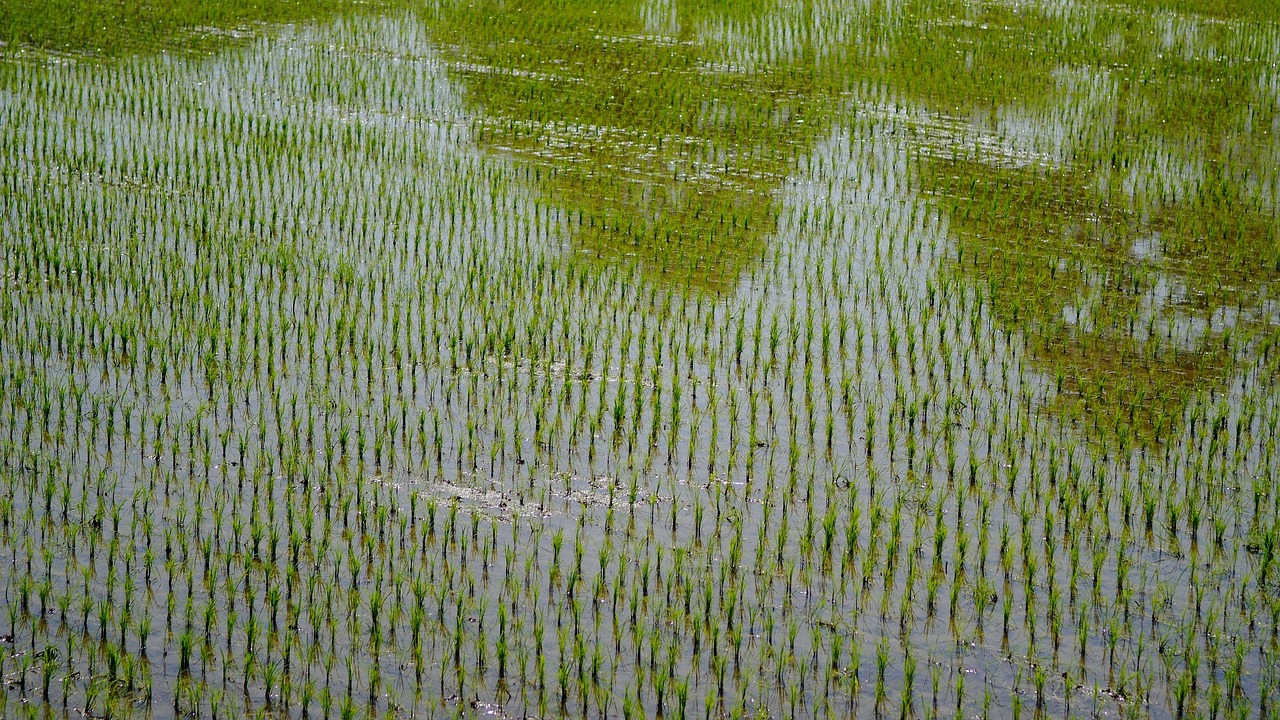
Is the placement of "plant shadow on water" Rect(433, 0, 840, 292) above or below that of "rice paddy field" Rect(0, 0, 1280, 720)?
above

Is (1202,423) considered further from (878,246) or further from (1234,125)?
(1234,125)

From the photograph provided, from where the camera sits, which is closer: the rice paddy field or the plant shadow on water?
the rice paddy field

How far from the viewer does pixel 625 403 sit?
5457 mm

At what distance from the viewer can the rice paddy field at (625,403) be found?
3730mm

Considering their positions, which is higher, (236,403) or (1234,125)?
(1234,125)

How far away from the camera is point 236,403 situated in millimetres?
5223

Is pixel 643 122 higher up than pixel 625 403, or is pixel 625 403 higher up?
pixel 643 122

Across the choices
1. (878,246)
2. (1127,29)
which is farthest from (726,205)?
(1127,29)

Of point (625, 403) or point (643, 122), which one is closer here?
point (625, 403)

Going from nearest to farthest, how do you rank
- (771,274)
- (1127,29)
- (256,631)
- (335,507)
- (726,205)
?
(256,631), (335,507), (771,274), (726,205), (1127,29)

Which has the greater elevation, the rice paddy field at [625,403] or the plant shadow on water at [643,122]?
the plant shadow on water at [643,122]

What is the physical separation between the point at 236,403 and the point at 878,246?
381 cm

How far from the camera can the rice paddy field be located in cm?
373

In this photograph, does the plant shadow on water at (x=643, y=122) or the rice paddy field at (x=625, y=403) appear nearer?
the rice paddy field at (x=625, y=403)
